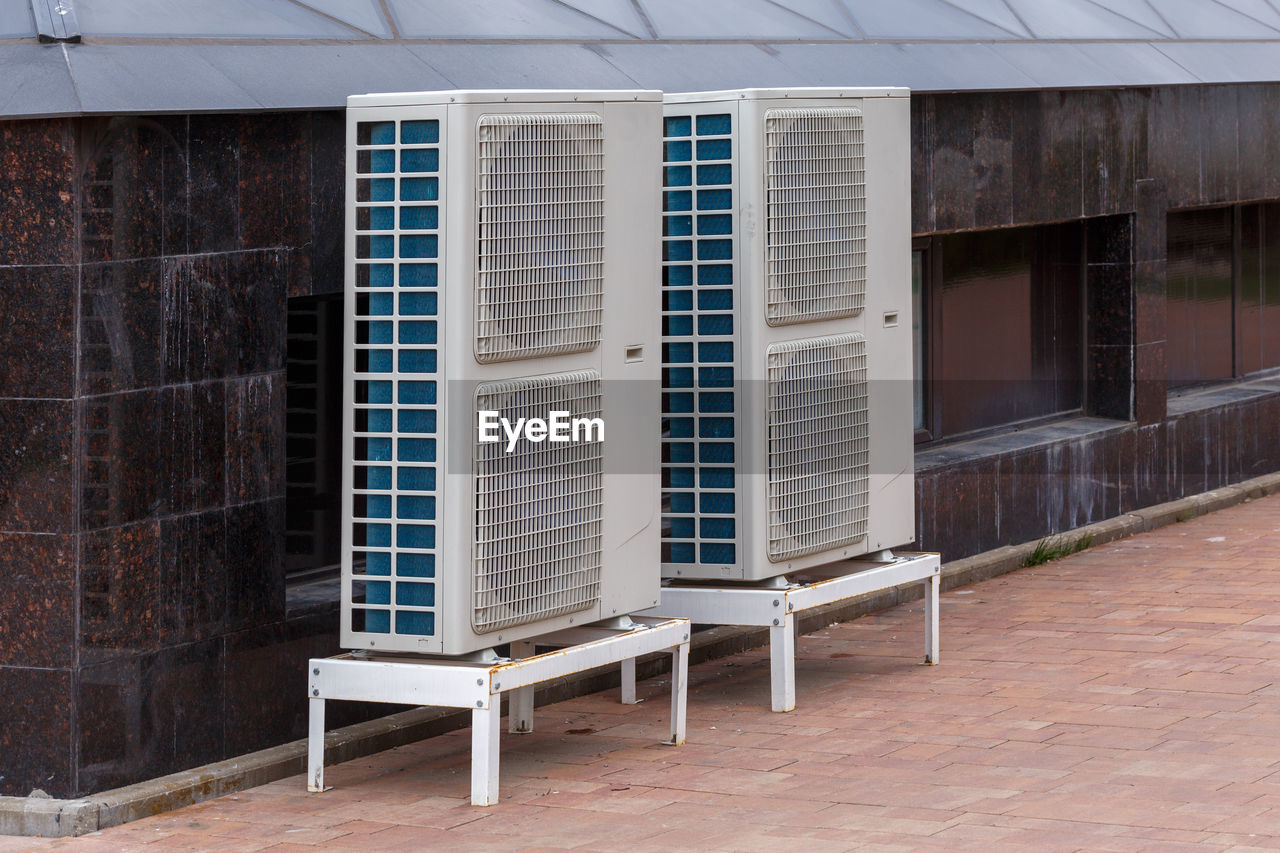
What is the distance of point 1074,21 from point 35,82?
7954mm

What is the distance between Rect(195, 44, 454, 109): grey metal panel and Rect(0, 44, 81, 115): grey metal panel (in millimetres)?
591

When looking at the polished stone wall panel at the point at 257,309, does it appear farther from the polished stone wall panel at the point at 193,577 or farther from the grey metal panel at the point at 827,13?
the grey metal panel at the point at 827,13

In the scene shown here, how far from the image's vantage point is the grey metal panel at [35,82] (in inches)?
238

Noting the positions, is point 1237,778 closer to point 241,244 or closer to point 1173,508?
point 241,244

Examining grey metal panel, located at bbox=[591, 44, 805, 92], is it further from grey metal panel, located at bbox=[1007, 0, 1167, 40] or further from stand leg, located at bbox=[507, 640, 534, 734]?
grey metal panel, located at bbox=[1007, 0, 1167, 40]

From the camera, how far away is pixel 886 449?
842cm

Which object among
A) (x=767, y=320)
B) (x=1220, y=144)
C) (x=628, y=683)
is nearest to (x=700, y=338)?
(x=767, y=320)

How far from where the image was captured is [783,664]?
25.8 feet

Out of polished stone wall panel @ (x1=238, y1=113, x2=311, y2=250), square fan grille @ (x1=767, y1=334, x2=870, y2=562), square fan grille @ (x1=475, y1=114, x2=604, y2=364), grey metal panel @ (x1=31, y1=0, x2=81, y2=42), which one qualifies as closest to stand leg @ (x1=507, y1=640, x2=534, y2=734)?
square fan grille @ (x1=767, y1=334, x2=870, y2=562)

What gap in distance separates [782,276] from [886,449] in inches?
41.8

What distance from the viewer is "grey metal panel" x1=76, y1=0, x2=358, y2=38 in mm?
6504

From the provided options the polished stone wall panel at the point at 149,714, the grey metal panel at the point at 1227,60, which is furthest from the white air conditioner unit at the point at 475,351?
the grey metal panel at the point at 1227,60

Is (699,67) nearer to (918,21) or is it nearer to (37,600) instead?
(918,21)

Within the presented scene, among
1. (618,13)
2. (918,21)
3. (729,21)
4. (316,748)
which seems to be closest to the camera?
(316,748)
